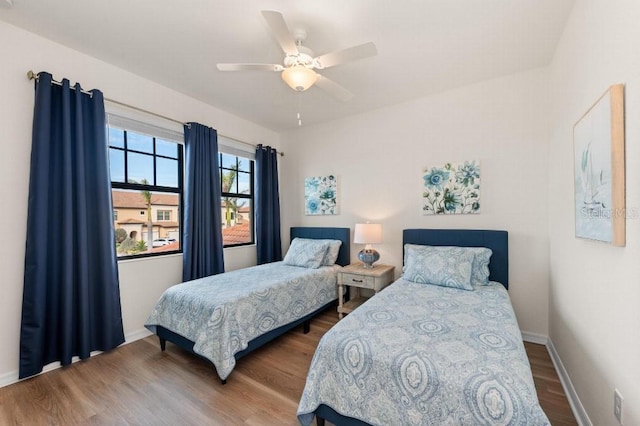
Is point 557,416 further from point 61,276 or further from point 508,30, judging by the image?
point 61,276

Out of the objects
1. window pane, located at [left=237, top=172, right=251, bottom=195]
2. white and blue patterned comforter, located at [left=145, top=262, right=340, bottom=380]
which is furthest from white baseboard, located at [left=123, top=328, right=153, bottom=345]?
window pane, located at [left=237, top=172, right=251, bottom=195]

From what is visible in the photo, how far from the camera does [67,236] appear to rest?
85.7 inches

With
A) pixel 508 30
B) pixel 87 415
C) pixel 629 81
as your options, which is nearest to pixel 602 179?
pixel 629 81

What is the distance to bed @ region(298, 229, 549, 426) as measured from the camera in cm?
108

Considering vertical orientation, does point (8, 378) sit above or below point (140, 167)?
below

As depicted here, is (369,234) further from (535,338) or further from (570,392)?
(570,392)

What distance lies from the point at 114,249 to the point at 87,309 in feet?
1.74

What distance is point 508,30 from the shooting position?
2.03 m

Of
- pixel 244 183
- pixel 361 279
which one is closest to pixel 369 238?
pixel 361 279

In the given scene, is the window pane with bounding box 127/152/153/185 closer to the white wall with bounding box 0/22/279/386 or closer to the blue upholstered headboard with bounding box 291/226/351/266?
the white wall with bounding box 0/22/279/386

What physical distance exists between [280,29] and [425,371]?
6.46ft

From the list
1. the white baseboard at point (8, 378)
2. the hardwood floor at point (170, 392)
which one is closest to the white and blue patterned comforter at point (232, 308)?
the hardwood floor at point (170, 392)

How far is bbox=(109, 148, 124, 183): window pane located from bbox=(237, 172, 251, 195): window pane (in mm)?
1458

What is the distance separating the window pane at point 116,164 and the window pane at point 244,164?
149 cm
